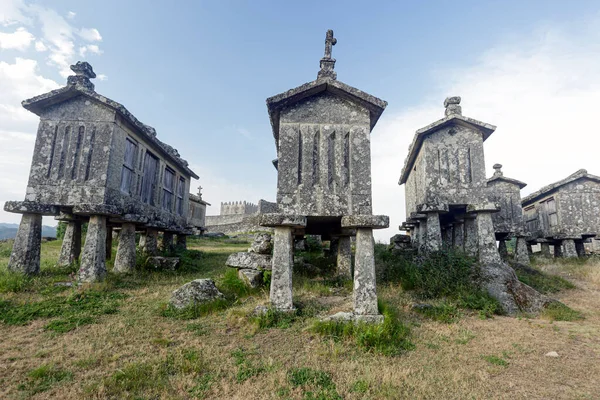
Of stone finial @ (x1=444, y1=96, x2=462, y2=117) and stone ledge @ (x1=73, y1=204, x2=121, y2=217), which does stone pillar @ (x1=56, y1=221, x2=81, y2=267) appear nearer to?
stone ledge @ (x1=73, y1=204, x2=121, y2=217)

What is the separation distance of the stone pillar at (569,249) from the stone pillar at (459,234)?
848 centimetres

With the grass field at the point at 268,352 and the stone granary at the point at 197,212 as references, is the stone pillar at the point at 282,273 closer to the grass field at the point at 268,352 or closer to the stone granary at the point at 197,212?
the grass field at the point at 268,352

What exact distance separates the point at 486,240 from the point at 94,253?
11.6 meters

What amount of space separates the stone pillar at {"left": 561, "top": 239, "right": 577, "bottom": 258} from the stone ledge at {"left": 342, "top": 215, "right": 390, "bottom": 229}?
16300 mm

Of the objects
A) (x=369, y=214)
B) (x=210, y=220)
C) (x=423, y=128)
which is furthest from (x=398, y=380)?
(x=210, y=220)

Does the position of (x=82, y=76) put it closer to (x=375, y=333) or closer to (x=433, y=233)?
(x=375, y=333)

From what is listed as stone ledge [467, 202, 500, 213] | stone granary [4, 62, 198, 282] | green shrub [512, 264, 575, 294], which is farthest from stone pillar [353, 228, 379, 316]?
stone granary [4, 62, 198, 282]

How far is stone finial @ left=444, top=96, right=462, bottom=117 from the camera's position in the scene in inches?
433

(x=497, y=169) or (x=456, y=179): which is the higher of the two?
(x=497, y=169)

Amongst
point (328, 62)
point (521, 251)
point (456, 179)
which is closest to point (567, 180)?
point (521, 251)

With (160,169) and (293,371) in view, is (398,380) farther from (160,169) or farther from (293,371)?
(160,169)

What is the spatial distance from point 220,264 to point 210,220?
90.0ft

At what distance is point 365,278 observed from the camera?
603cm

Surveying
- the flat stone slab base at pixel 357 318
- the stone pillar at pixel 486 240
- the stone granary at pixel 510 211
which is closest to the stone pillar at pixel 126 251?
the flat stone slab base at pixel 357 318
